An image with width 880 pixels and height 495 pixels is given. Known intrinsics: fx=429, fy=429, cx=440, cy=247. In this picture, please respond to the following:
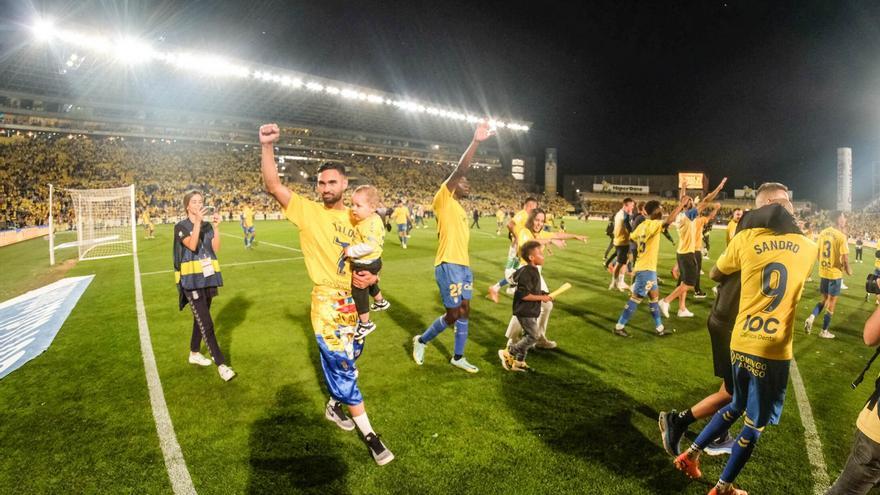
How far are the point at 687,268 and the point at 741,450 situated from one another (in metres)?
6.16

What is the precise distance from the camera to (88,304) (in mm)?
9273

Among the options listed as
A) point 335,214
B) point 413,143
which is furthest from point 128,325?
point 413,143

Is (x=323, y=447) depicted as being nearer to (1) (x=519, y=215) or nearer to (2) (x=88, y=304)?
(1) (x=519, y=215)

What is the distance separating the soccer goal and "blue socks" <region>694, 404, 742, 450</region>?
1517 centimetres

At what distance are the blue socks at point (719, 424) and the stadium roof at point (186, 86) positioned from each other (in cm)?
4277

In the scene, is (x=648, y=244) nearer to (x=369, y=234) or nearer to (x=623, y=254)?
(x=623, y=254)

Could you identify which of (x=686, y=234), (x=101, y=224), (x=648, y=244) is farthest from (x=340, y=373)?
(x=101, y=224)

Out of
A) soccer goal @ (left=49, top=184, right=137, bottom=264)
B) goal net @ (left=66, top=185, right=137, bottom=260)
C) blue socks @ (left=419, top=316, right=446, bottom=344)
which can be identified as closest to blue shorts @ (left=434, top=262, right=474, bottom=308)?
blue socks @ (left=419, top=316, right=446, bottom=344)

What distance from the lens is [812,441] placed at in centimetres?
407

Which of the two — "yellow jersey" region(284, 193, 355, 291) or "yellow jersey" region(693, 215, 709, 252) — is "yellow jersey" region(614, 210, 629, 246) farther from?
"yellow jersey" region(284, 193, 355, 291)

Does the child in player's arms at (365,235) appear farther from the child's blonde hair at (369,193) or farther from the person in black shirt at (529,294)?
the person in black shirt at (529,294)

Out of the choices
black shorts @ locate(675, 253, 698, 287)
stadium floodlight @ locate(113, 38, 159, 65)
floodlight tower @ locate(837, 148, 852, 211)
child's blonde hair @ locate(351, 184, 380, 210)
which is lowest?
black shorts @ locate(675, 253, 698, 287)

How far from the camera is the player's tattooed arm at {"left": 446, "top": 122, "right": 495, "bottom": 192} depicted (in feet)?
13.4

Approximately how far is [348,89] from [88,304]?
47057mm
